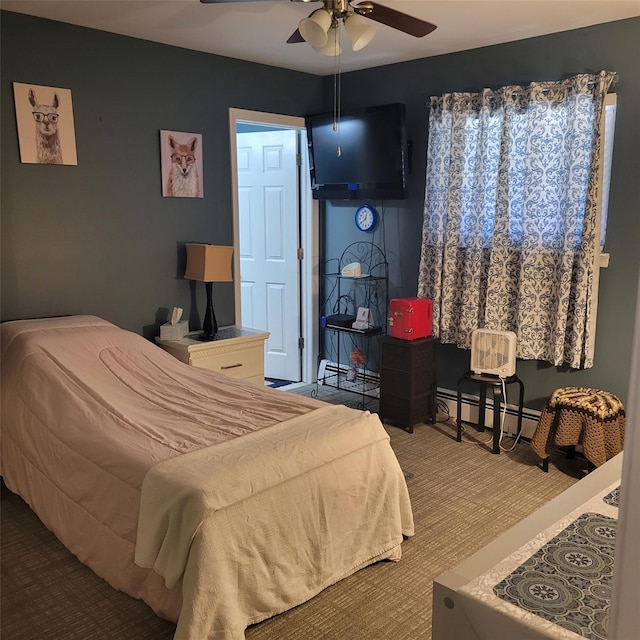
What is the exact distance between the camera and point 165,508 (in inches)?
84.3

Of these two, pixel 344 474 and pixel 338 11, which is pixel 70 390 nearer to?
pixel 344 474

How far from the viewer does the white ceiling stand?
3.24 metres

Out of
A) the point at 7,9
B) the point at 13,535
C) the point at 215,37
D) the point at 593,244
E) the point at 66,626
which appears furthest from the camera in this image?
the point at 215,37

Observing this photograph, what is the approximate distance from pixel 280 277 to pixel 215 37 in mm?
1976

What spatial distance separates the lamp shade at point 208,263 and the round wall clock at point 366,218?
A: 122 cm

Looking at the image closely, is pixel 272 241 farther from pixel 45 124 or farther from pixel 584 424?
pixel 584 424

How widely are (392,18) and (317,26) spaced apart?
0.39m

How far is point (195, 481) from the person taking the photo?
2.13m

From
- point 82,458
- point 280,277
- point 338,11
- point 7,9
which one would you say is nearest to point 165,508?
point 82,458

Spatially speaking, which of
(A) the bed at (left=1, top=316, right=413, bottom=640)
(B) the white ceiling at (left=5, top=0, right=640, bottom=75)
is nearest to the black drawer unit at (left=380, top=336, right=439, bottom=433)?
(A) the bed at (left=1, top=316, right=413, bottom=640)

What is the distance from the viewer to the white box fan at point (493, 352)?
3.85 m

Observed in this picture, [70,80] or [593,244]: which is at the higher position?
[70,80]

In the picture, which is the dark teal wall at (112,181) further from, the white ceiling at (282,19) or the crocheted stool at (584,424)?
the crocheted stool at (584,424)

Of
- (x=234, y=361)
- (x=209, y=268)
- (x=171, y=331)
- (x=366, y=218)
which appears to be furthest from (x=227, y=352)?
(x=366, y=218)
